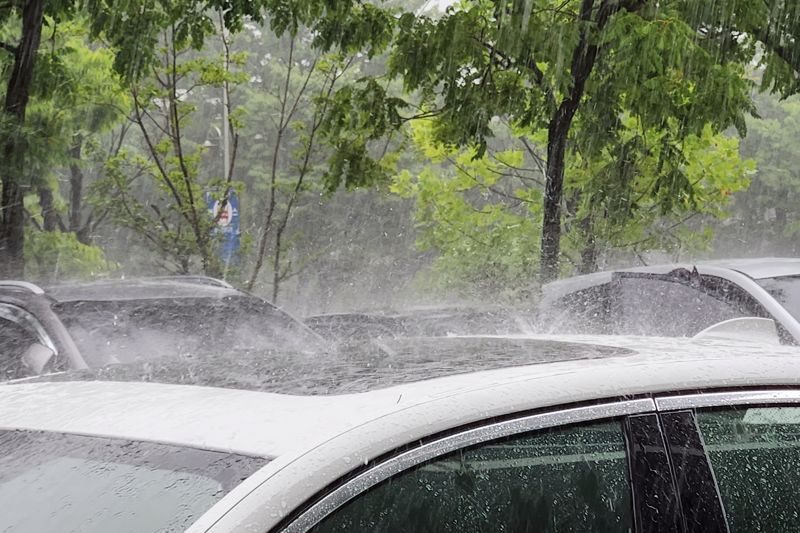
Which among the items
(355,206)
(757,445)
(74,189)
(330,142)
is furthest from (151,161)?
(355,206)

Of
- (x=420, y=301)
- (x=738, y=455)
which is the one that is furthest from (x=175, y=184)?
(x=738, y=455)

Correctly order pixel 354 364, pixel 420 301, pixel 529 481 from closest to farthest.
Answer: pixel 529 481, pixel 354 364, pixel 420 301

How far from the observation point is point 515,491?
2029mm

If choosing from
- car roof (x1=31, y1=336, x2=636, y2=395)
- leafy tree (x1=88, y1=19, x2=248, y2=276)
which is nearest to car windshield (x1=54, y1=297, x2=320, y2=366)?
car roof (x1=31, y1=336, x2=636, y2=395)

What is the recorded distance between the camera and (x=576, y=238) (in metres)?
13.5

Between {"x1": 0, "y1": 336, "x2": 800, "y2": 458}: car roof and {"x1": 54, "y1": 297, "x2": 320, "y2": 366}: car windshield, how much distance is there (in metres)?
3.38

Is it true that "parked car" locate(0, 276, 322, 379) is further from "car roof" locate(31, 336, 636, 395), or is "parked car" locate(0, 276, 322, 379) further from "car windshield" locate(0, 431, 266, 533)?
"car windshield" locate(0, 431, 266, 533)

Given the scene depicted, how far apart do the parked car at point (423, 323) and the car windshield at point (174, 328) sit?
1442mm

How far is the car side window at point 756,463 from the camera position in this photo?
2186 millimetres

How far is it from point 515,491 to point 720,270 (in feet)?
19.7

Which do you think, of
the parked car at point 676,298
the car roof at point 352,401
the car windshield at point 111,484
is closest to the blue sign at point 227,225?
the parked car at point 676,298

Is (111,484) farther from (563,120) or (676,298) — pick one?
(563,120)

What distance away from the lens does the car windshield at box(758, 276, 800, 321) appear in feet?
22.7

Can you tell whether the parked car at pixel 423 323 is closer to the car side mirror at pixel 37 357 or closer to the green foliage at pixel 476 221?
the green foliage at pixel 476 221
